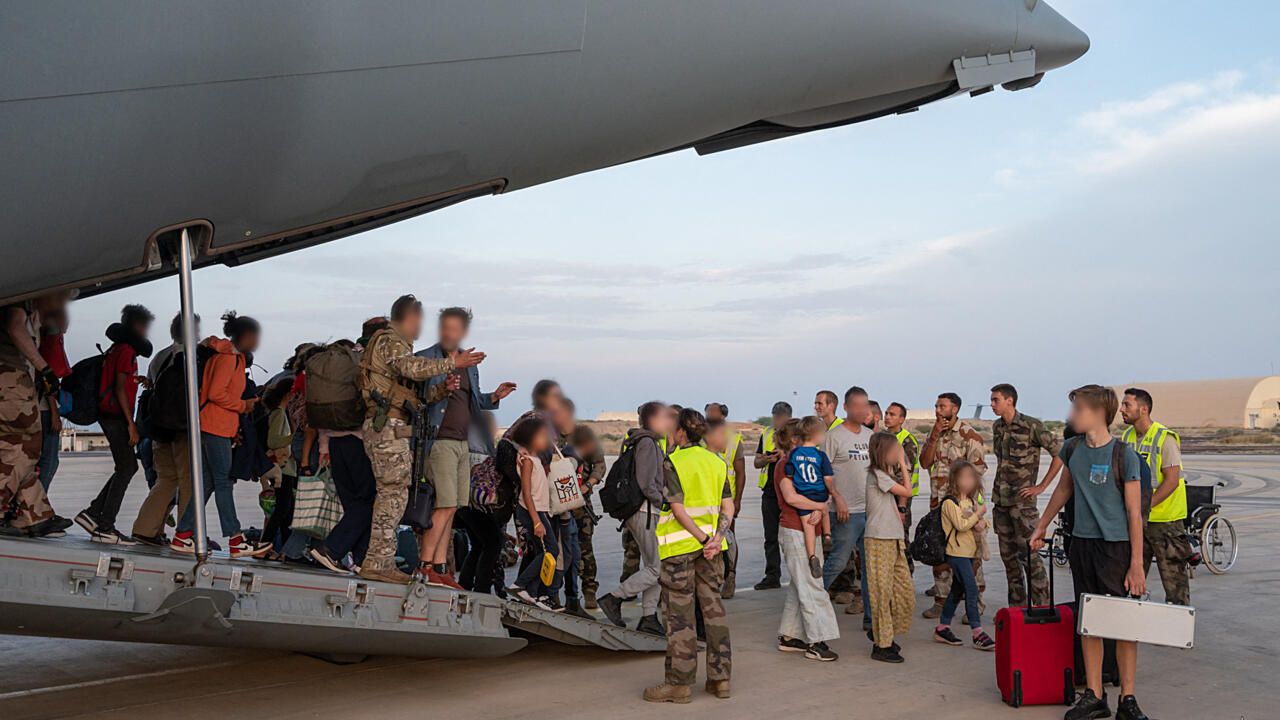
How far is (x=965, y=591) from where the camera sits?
777 cm

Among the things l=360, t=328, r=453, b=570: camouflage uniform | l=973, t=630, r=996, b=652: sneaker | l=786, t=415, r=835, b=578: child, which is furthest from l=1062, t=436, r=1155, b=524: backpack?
l=360, t=328, r=453, b=570: camouflage uniform

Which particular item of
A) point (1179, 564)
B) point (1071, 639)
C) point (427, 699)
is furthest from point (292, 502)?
point (1179, 564)

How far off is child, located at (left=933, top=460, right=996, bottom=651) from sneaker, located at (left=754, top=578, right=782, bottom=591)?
243 cm

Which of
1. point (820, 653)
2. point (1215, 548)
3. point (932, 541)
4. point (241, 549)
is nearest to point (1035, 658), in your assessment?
point (820, 653)

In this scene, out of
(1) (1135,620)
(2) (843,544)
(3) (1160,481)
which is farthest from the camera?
(2) (843,544)

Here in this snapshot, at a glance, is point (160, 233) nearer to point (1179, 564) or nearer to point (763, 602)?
point (763, 602)

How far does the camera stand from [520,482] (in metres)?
7.50

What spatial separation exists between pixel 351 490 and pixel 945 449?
523cm

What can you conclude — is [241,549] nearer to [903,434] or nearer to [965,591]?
[965,591]

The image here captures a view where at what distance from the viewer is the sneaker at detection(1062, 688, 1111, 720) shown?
5668 mm

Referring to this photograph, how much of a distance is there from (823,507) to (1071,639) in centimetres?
183

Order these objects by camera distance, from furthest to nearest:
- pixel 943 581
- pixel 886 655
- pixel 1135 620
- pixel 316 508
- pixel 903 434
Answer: pixel 903 434, pixel 943 581, pixel 886 655, pixel 316 508, pixel 1135 620

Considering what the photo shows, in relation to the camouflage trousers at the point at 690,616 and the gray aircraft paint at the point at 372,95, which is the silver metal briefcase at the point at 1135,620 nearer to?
the camouflage trousers at the point at 690,616

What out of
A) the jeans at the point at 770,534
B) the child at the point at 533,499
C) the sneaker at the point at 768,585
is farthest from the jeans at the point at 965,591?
the child at the point at 533,499
